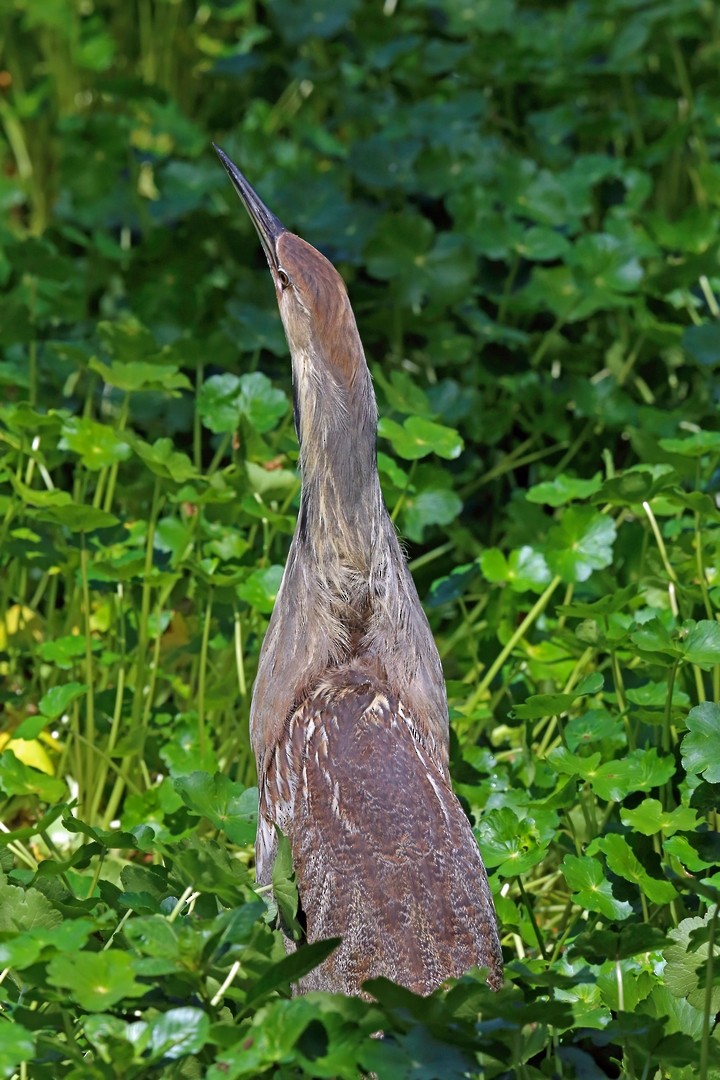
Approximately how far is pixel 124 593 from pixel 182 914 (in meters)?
1.37

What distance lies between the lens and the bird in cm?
286

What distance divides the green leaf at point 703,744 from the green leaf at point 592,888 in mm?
330

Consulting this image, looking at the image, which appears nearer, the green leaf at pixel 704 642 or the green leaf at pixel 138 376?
the green leaf at pixel 704 642

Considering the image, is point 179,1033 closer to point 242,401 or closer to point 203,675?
point 203,675

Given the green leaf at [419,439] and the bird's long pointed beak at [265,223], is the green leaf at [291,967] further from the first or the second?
the green leaf at [419,439]

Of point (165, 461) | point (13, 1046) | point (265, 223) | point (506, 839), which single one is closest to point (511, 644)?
point (506, 839)

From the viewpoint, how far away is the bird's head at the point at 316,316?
3.25 m

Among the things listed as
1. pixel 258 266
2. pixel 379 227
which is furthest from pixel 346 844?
pixel 258 266

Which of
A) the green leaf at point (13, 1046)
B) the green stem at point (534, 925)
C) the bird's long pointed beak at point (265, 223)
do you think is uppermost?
the bird's long pointed beak at point (265, 223)

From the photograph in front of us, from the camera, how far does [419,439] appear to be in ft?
13.5

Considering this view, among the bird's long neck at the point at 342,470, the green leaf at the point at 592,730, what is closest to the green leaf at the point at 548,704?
the green leaf at the point at 592,730

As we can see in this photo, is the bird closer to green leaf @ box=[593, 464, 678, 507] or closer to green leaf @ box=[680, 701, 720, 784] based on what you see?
green leaf @ box=[680, 701, 720, 784]

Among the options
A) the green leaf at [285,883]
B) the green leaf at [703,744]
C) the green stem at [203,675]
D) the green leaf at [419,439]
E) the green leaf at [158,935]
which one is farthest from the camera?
the green leaf at [419,439]

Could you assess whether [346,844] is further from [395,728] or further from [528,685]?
[528,685]
